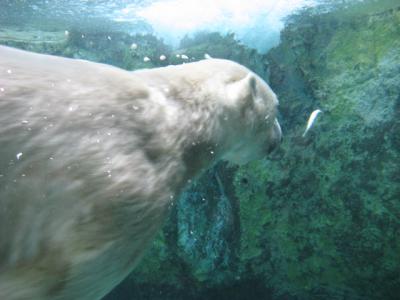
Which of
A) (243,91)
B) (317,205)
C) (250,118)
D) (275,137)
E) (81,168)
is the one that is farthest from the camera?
(317,205)

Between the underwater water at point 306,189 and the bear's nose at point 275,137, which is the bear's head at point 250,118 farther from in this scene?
the underwater water at point 306,189

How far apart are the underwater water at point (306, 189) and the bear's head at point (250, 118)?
4.53 metres

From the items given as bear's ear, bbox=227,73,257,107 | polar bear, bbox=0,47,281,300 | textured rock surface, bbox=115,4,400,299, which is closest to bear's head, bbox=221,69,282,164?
bear's ear, bbox=227,73,257,107

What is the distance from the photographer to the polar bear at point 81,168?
1.48 metres

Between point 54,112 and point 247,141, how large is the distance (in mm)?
1583

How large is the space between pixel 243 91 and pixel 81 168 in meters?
1.31

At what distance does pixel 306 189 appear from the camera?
7523 millimetres

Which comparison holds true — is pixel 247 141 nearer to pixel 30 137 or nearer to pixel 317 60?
pixel 30 137

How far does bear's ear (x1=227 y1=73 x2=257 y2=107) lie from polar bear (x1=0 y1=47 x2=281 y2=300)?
1.35 ft

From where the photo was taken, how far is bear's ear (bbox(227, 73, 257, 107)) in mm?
2551

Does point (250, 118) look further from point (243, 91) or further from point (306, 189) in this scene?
point (306, 189)

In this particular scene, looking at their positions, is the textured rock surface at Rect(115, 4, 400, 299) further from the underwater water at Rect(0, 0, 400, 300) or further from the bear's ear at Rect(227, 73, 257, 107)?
the bear's ear at Rect(227, 73, 257, 107)

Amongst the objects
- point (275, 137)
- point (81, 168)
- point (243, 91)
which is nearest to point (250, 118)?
point (243, 91)

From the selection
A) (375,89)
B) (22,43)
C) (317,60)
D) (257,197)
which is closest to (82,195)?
(257,197)
